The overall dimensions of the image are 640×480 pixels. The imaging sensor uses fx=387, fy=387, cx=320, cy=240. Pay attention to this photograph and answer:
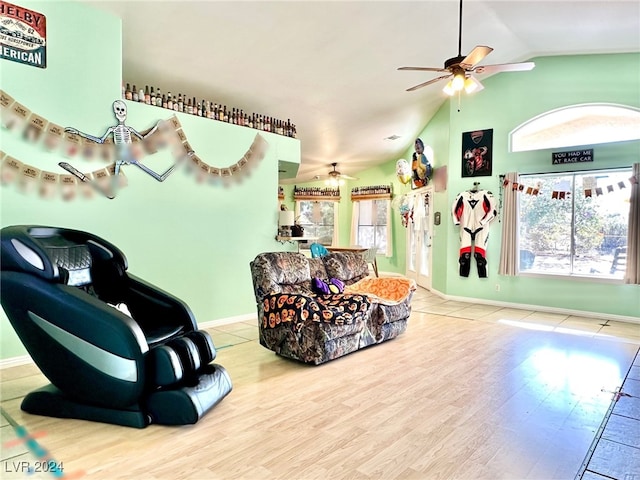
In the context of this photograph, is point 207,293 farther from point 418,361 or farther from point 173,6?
point 173,6

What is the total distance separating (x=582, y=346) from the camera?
165 inches

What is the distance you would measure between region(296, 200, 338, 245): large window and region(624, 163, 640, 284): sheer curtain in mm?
7262

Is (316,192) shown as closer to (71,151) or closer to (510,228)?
(510,228)

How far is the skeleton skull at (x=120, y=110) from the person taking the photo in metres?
3.88

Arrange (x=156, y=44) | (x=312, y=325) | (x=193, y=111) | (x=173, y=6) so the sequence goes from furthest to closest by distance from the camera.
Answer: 1. (x=193, y=111)
2. (x=156, y=44)
3. (x=173, y=6)
4. (x=312, y=325)

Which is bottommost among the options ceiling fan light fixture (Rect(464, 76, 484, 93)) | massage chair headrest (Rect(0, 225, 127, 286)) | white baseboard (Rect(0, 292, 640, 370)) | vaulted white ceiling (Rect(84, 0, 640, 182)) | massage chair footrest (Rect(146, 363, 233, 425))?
white baseboard (Rect(0, 292, 640, 370))

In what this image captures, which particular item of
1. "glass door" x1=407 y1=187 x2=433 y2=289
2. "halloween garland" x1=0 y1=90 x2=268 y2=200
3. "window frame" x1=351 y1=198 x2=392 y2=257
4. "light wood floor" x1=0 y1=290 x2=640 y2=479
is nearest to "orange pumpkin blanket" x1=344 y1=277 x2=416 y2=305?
"light wood floor" x1=0 y1=290 x2=640 y2=479

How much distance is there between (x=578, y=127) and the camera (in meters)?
5.79

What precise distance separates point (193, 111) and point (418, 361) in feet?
12.3

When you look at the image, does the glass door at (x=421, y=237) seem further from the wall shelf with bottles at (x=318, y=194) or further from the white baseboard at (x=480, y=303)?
the wall shelf with bottles at (x=318, y=194)

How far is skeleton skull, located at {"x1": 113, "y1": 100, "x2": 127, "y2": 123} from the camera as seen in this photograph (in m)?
3.88

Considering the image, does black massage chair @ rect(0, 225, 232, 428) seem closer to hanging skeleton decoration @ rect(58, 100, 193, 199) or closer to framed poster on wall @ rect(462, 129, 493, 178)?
hanging skeleton decoration @ rect(58, 100, 193, 199)

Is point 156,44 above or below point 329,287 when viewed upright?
above

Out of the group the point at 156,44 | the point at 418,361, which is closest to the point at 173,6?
the point at 156,44
